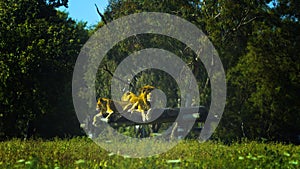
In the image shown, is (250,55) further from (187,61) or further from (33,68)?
(33,68)

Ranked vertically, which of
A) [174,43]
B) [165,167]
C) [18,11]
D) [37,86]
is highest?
[18,11]

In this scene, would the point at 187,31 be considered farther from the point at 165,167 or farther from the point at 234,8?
the point at 165,167

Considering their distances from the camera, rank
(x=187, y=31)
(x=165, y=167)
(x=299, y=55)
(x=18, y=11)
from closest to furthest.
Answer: (x=165, y=167), (x=299, y=55), (x=187, y=31), (x=18, y=11)

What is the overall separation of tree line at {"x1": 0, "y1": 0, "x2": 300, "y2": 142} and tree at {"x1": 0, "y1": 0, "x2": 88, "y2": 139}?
5 centimetres

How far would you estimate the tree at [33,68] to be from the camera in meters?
28.7

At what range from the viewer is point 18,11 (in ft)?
103

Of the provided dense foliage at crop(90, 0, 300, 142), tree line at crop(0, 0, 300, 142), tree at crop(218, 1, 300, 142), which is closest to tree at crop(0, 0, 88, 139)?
tree line at crop(0, 0, 300, 142)

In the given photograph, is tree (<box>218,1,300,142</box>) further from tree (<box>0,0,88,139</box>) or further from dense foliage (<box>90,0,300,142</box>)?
tree (<box>0,0,88,139</box>)

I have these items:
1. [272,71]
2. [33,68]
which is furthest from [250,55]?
[33,68]

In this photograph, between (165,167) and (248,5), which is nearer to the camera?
(165,167)

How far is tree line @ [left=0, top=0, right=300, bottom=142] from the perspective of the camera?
87.2ft

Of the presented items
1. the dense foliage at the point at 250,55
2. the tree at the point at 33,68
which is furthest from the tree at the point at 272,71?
the tree at the point at 33,68

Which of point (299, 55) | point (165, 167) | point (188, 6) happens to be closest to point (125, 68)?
point (188, 6)

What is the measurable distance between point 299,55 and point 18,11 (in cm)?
1619
